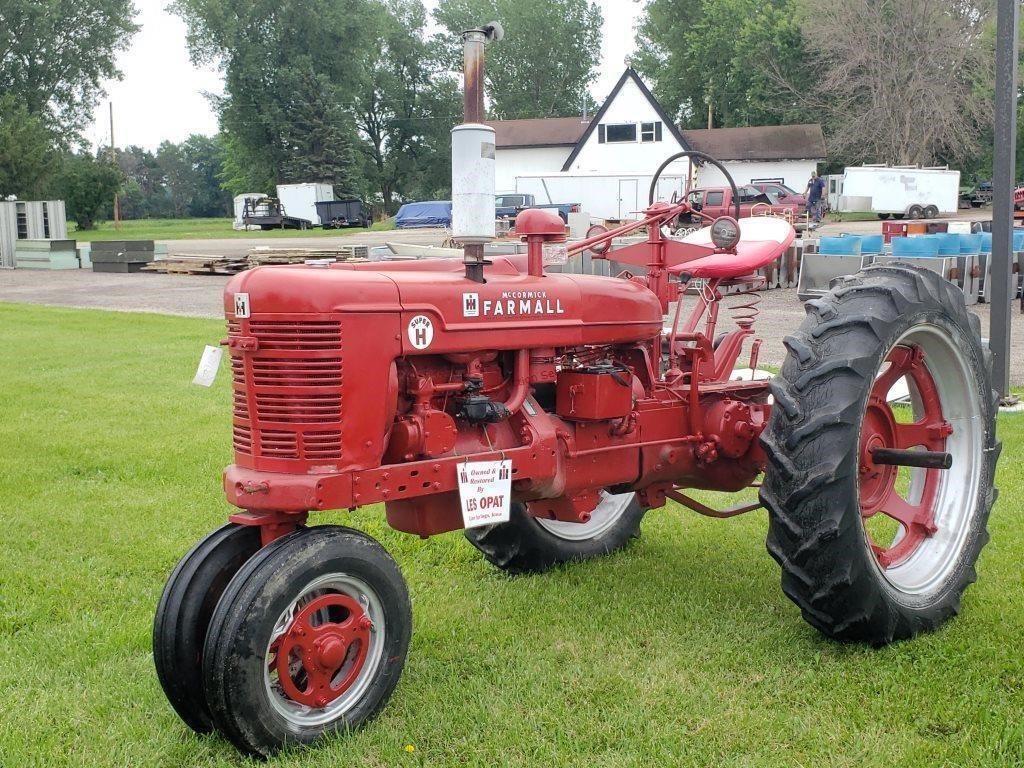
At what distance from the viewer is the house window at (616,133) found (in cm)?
4888

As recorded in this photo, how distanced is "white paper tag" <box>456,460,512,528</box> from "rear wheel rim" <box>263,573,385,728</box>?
437mm

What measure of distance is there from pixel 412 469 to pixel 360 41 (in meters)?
58.1

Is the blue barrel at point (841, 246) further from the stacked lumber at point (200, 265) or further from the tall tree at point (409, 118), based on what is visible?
the tall tree at point (409, 118)

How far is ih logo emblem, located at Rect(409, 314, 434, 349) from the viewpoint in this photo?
3.32 m

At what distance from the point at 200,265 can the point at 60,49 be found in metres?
→ 31.9

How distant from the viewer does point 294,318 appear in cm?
312

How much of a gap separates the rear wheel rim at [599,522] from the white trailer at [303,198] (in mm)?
48054

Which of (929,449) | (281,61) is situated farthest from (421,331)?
(281,61)

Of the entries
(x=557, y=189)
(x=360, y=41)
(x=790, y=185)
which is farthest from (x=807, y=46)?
(x=360, y=41)

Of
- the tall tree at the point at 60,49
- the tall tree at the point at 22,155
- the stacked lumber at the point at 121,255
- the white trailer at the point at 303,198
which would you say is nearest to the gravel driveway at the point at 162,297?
the stacked lumber at the point at 121,255

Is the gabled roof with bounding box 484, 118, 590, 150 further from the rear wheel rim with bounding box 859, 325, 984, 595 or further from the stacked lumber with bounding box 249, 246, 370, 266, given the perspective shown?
the rear wheel rim with bounding box 859, 325, 984, 595

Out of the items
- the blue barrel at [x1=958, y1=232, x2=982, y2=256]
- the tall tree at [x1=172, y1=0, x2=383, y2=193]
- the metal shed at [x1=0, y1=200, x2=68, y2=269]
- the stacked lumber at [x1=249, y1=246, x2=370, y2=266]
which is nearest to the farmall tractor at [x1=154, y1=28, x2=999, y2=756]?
the blue barrel at [x1=958, y1=232, x2=982, y2=256]

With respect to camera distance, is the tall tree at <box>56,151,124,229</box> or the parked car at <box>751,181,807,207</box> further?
the tall tree at <box>56,151,124,229</box>

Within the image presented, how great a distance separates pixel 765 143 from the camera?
48.8m
